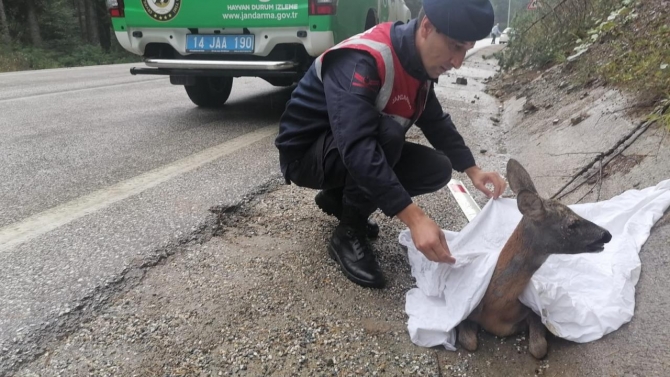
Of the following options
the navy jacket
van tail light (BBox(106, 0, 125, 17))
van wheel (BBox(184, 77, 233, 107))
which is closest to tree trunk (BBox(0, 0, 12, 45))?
van wheel (BBox(184, 77, 233, 107))

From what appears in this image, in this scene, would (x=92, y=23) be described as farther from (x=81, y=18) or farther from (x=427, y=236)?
(x=427, y=236)

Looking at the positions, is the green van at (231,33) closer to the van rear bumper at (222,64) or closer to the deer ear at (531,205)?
the van rear bumper at (222,64)

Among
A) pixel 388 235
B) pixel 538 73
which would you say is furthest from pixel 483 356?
pixel 538 73

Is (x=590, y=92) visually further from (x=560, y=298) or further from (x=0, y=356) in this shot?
(x=0, y=356)

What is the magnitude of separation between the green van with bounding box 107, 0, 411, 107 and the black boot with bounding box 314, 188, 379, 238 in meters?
2.24

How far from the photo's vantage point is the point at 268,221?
8.38 ft

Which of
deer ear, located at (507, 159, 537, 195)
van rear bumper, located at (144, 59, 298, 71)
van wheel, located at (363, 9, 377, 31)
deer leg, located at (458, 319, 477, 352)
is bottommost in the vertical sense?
deer leg, located at (458, 319, 477, 352)

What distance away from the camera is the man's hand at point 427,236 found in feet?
5.01

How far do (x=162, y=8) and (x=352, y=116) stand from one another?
3.58 m

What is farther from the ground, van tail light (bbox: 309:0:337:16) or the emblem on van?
van tail light (bbox: 309:0:337:16)

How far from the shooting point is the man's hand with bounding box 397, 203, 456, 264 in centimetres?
153

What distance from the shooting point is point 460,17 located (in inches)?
61.8

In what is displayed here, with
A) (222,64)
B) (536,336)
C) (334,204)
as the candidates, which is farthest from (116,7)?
(536,336)

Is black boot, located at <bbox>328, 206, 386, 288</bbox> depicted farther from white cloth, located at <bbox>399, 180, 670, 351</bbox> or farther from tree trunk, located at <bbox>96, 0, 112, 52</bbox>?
tree trunk, located at <bbox>96, 0, 112, 52</bbox>
